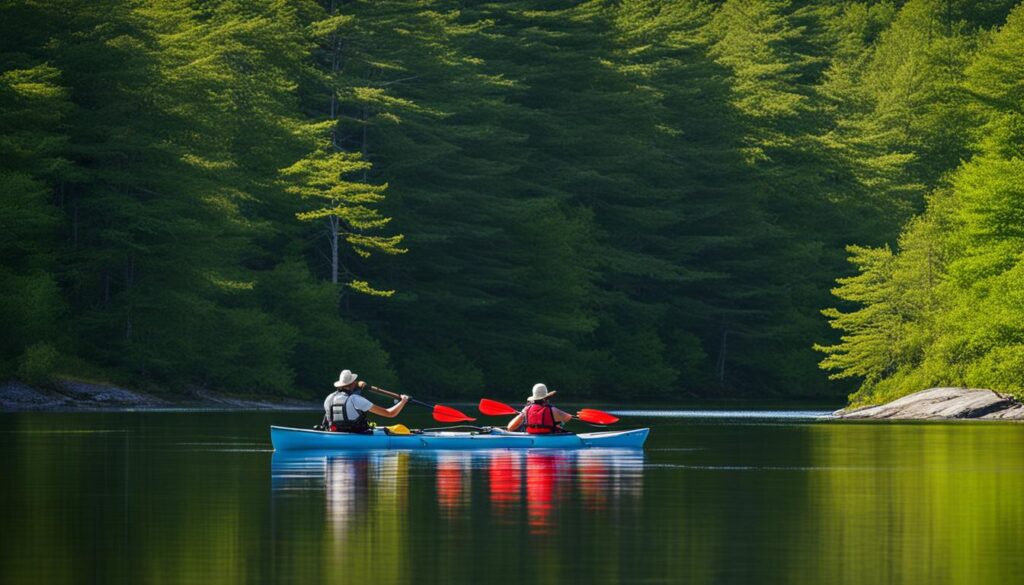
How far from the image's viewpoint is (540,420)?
3941 centimetres

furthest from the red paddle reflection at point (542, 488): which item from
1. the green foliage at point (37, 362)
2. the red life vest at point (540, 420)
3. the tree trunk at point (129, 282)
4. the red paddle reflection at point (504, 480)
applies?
the tree trunk at point (129, 282)

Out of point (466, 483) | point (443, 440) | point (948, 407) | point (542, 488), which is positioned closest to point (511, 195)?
point (948, 407)

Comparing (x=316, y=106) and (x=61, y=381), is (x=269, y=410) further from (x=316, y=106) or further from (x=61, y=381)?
(x=316, y=106)

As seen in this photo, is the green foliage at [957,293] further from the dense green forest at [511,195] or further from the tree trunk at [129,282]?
the tree trunk at [129,282]

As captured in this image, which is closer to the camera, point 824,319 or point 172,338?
point 172,338

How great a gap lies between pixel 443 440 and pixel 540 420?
186cm

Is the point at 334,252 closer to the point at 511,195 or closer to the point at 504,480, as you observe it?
the point at 511,195

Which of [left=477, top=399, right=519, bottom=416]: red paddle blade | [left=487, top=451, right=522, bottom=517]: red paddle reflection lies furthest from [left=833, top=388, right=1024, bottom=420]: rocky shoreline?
[left=487, top=451, right=522, bottom=517]: red paddle reflection

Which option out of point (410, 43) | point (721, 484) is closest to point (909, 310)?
point (410, 43)

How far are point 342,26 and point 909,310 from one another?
2658 centimetres

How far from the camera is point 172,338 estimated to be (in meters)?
66.0

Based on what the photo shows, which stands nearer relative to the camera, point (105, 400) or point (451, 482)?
point (451, 482)

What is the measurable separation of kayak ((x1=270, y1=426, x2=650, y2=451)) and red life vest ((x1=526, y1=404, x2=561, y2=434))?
0.78 ft

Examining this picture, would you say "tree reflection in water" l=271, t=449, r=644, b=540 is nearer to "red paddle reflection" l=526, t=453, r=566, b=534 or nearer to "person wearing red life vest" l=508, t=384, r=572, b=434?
"red paddle reflection" l=526, t=453, r=566, b=534
